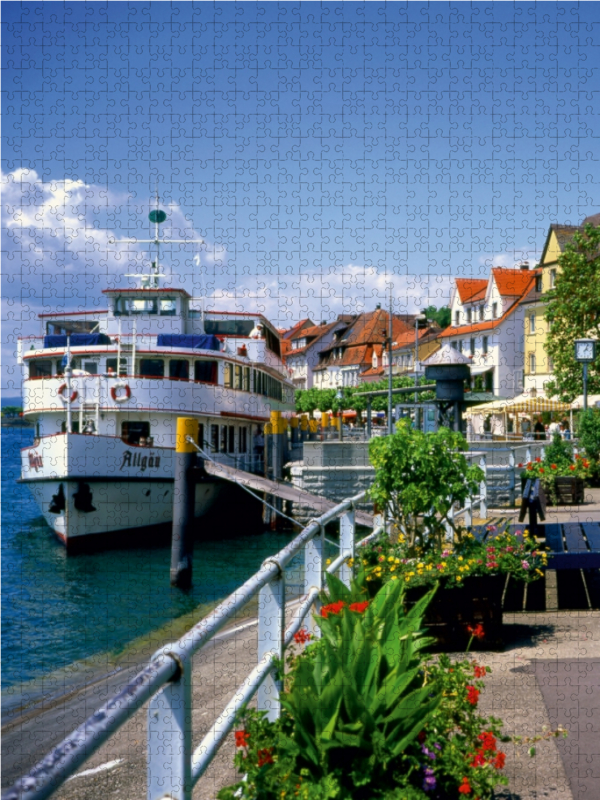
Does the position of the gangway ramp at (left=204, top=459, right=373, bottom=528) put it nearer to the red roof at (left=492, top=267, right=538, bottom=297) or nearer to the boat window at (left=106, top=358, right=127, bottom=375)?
the boat window at (left=106, top=358, right=127, bottom=375)

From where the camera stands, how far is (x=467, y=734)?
317cm

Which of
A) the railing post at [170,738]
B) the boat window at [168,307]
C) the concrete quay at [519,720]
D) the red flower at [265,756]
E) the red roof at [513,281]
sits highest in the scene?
the red roof at [513,281]

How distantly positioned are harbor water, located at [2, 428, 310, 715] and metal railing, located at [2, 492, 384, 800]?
24.5 feet

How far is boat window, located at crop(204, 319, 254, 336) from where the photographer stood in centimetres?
2962

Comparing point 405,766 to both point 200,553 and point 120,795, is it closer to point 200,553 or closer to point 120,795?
point 120,795

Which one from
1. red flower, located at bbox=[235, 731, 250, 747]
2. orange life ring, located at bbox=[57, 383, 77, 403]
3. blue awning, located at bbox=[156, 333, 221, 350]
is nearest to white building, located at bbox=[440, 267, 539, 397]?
blue awning, located at bbox=[156, 333, 221, 350]

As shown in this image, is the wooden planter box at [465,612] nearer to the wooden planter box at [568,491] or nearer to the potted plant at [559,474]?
the potted plant at [559,474]

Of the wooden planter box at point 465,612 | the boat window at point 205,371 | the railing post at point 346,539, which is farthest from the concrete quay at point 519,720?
the boat window at point 205,371

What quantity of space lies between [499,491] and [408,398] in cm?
3570

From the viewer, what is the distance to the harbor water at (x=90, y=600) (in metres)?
11.7

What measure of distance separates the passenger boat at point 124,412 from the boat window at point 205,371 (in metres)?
0.03

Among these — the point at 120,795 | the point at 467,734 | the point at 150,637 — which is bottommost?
the point at 150,637

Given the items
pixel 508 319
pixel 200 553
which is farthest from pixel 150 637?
pixel 508 319

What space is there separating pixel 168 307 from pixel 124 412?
592cm
